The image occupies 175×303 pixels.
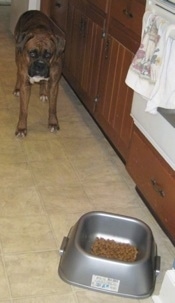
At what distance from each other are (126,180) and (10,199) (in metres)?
0.63

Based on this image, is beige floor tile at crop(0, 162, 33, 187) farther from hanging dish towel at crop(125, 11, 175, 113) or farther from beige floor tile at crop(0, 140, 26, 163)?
hanging dish towel at crop(125, 11, 175, 113)

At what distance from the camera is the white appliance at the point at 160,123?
6.16ft

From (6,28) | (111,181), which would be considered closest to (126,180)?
(111,181)

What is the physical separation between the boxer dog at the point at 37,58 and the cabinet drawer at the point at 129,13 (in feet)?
1.31

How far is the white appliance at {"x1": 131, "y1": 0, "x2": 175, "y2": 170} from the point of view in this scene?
6.16ft

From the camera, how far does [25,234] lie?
2059 mm

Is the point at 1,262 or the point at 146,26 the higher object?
the point at 146,26

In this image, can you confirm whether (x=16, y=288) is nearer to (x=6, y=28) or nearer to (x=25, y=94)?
(x=25, y=94)

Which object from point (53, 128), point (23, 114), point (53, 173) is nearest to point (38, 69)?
point (23, 114)

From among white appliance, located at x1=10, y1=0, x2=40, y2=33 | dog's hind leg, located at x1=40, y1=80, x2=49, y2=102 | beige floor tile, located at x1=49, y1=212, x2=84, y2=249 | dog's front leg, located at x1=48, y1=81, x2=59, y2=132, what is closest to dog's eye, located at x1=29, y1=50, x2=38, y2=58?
dog's front leg, located at x1=48, y1=81, x2=59, y2=132

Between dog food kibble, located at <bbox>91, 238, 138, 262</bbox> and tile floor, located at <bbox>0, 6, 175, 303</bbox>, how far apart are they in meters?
0.14

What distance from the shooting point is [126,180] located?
2.56m

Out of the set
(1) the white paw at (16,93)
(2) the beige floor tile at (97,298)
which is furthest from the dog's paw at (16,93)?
(2) the beige floor tile at (97,298)

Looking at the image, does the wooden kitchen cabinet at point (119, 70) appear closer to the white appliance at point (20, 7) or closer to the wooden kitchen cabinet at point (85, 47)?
the wooden kitchen cabinet at point (85, 47)
